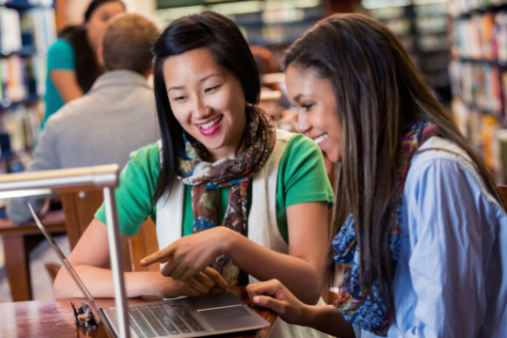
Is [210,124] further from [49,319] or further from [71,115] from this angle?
[71,115]

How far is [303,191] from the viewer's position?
4.50 feet

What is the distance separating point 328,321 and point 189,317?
1.12 feet

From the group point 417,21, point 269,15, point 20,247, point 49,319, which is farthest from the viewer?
point 417,21

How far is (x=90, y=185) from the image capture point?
56 cm

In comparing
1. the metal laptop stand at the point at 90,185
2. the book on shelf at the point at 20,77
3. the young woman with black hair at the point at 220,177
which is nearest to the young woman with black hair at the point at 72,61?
the book on shelf at the point at 20,77

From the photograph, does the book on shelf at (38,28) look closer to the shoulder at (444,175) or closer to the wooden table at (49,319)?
the wooden table at (49,319)

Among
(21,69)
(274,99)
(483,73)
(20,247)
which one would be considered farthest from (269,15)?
(20,247)

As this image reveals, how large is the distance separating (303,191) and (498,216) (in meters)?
0.55

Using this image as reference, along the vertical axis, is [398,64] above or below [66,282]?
above

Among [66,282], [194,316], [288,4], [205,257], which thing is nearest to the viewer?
[194,316]

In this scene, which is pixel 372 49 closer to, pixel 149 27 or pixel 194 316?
pixel 194 316

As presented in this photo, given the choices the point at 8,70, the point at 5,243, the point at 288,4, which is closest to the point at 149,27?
the point at 5,243

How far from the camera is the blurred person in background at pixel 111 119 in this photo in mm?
2236

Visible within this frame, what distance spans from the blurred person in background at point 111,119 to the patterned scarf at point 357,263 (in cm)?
138
